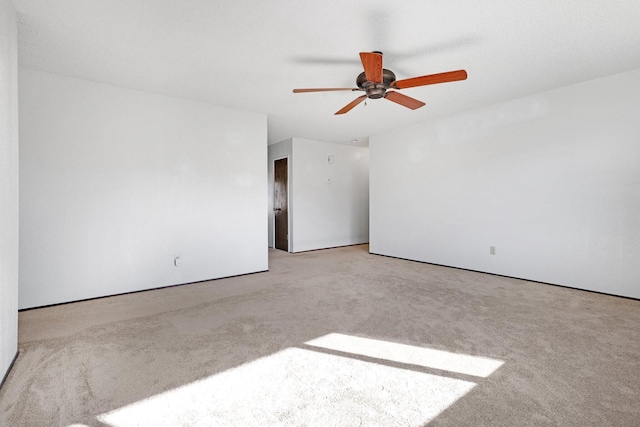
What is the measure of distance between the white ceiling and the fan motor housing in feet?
0.65

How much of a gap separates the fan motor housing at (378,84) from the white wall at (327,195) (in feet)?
11.6

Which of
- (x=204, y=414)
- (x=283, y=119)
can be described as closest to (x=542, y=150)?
(x=283, y=119)

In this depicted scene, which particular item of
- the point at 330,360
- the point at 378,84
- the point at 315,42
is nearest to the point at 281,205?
the point at 378,84

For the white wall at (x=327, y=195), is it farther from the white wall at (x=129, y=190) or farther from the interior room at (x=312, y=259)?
the white wall at (x=129, y=190)

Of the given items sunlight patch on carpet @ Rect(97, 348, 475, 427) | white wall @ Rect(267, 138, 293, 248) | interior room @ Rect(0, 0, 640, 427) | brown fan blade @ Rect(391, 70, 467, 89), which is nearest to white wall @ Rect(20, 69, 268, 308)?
interior room @ Rect(0, 0, 640, 427)

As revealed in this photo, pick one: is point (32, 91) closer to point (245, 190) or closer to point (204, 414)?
point (245, 190)

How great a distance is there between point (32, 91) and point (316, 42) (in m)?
2.98

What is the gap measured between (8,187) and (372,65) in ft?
8.65

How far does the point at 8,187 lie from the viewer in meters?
1.87

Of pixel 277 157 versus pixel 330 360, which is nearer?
pixel 330 360

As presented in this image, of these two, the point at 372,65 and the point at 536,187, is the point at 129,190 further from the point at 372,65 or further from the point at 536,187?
the point at 536,187

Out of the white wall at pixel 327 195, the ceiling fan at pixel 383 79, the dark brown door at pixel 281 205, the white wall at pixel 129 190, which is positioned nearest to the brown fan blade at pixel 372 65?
the ceiling fan at pixel 383 79

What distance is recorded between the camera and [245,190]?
450cm

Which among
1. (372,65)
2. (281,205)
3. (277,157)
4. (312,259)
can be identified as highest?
(372,65)
